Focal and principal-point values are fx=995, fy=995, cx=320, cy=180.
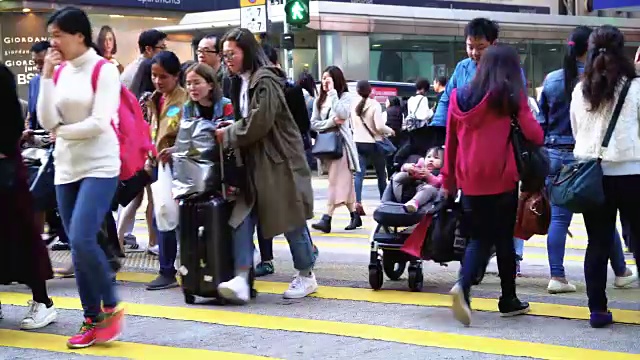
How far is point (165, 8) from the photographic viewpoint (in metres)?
29.0

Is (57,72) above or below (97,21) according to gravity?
below

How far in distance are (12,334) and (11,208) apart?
2.64ft

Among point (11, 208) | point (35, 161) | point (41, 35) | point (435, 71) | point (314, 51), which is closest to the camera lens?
point (11, 208)

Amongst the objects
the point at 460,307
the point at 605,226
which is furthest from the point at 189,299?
the point at 605,226

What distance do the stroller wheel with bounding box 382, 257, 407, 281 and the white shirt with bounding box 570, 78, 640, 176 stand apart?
1977 mm

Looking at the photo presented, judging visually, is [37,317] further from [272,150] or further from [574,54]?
[574,54]

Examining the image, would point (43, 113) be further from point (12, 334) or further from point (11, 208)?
point (12, 334)

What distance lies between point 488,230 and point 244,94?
1.95m

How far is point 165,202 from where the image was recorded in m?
7.18

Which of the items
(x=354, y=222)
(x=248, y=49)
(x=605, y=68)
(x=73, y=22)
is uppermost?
(x=73, y=22)

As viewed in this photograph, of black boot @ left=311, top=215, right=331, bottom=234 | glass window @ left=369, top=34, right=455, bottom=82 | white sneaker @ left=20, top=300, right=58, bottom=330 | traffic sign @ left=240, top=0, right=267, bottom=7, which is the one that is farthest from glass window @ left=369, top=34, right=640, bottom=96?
white sneaker @ left=20, top=300, right=58, bottom=330

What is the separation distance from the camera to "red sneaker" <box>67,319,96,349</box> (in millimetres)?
5750

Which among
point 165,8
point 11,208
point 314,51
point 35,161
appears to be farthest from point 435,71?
point 11,208

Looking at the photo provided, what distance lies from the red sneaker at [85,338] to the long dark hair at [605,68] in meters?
3.22
